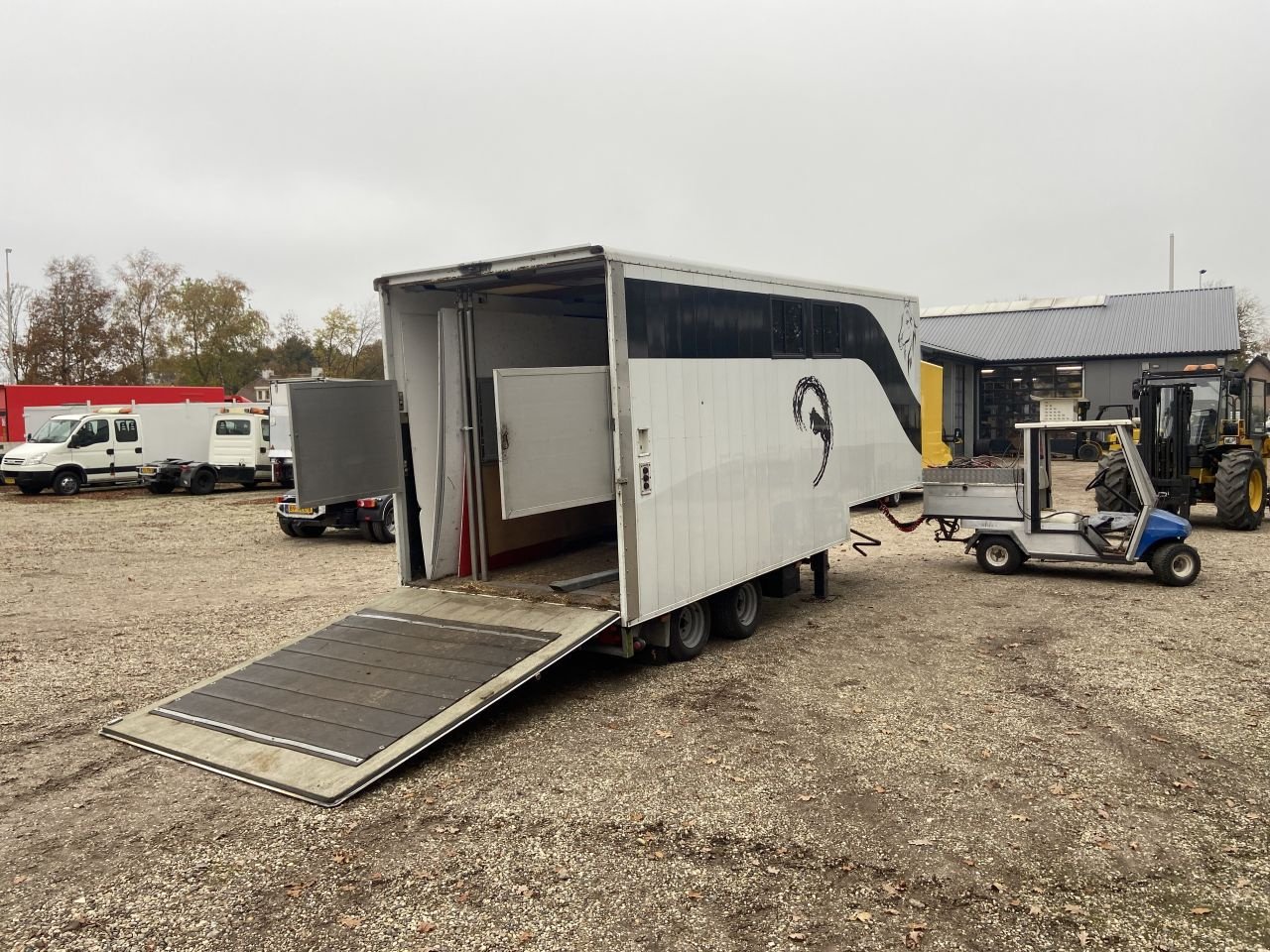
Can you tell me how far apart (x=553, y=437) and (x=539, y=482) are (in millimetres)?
318

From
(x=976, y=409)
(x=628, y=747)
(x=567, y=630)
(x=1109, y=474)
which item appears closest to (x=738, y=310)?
(x=567, y=630)

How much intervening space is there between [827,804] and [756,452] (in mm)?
3400

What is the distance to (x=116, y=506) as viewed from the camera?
66.5ft

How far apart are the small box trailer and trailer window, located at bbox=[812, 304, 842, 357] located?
3cm

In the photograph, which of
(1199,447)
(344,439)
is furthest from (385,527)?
(1199,447)

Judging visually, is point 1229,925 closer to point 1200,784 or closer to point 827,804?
point 1200,784

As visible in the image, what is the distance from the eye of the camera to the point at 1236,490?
44.1 feet

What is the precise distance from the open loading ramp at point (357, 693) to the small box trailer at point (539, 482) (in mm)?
17

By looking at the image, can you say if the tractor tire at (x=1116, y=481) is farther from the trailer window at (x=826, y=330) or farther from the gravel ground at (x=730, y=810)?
the trailer window at (x=826, y=330)

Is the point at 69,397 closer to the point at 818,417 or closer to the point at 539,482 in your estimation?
the point at 818,417

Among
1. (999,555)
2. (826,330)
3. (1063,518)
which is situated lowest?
(999,555)

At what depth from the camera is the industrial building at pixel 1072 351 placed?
29578 mm

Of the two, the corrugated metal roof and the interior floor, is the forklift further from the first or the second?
the corrugated metal roof

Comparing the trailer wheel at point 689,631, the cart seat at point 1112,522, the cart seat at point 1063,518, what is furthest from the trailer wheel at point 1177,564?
the trailer wheel at point 689,631
